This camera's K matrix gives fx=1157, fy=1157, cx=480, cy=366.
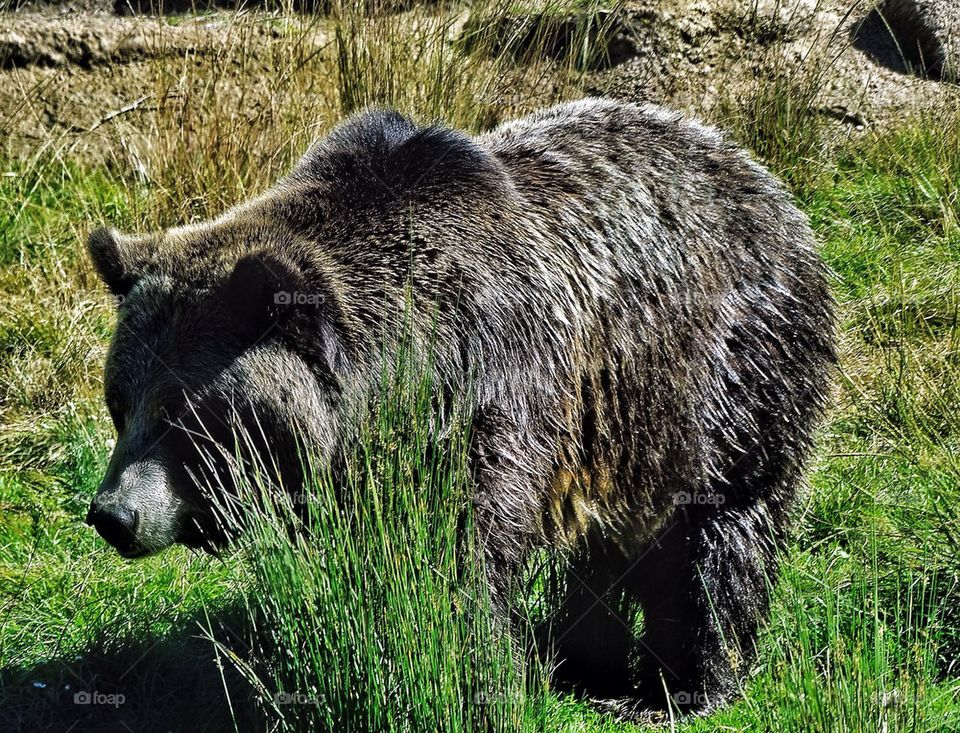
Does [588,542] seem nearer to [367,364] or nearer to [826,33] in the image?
[367,364]

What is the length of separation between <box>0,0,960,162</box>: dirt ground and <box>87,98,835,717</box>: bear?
3.58 m

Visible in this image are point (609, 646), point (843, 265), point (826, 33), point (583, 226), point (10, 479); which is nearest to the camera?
point (583, 226)

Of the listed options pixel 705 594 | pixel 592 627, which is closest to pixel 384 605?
pixel 705 594

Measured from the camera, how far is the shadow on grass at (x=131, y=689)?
14.0 ft

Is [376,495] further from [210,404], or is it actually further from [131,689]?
[131,689]

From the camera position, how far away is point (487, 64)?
24.4 feet

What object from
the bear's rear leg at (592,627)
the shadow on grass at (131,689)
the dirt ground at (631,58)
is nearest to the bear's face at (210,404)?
the shadow on grass at (131,689)

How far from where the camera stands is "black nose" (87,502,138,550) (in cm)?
365

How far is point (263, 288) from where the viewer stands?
3787mm

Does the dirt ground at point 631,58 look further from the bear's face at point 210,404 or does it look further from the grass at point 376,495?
the bear's face at point 210,404

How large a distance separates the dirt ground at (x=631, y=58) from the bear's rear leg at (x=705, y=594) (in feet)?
14.0

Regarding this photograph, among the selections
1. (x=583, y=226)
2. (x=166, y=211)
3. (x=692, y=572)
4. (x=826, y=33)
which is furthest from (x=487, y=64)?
(x=692, y=572)

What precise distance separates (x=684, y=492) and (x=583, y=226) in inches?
44.4

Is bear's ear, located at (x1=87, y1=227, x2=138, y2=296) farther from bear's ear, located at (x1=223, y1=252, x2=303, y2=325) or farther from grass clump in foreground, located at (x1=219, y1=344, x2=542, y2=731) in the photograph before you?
grass clump in foreground, located at (x1=219, y1=344, x2=542, y2=731)
